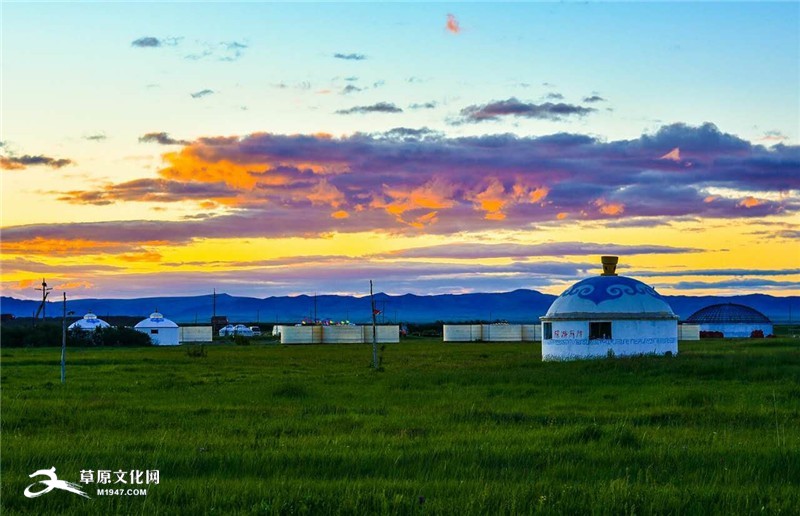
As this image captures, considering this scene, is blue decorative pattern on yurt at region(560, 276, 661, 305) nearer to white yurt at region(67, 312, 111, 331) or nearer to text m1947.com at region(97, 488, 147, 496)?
text m1947.com at region(97, 488, 147, 496)

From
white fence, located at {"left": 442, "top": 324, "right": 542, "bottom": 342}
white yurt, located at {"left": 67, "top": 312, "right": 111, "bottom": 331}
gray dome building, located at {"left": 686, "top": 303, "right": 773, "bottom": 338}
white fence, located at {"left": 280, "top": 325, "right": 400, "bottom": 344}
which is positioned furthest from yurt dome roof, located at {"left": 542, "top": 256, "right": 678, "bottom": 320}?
white yurt, located at {"left": 67, "top": 312, "right": 111, "bottom": 331}

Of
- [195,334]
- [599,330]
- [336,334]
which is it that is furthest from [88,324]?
[599,330]

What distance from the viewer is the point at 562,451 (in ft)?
50.9

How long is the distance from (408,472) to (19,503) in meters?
5.56

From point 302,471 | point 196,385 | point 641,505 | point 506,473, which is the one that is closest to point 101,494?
point 302,471

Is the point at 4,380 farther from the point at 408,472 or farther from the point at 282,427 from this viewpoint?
the point at 408,472

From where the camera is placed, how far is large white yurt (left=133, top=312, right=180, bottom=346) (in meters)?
106

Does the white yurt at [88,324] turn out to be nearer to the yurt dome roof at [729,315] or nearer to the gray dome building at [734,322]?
the gray dome building at [734,322]

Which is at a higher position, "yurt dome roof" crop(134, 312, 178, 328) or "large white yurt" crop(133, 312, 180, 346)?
"yurt dome roof" crop(134, 312, 178, 328)

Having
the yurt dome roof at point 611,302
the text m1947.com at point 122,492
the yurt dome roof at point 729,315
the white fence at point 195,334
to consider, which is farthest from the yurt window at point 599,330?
the white fence at point 195,334

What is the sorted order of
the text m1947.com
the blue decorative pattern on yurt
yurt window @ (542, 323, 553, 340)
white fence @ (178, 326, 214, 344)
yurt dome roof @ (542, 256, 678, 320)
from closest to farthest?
the text m1947.com, yurt dome roof @ (542, 256, 678, 320), the blue decorative pattern on yurt, yurt window @ (542, 323, 553, 340), white fence @ (178, 326, 214, 344)

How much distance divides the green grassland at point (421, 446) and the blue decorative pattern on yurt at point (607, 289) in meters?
15.5

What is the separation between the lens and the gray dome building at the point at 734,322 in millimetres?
108062

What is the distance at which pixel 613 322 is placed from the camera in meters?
47.6
